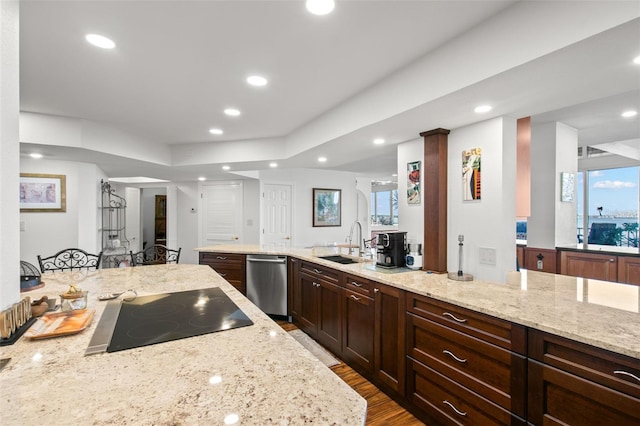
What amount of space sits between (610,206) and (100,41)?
24.5 ft

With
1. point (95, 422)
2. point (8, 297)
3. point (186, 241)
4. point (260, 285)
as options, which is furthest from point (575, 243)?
point (186, 241)

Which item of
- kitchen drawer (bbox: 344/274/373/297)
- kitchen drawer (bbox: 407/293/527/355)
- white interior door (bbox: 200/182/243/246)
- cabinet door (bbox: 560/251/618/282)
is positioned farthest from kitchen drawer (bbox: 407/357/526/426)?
white interior door (bbox: 200/182/243/246)

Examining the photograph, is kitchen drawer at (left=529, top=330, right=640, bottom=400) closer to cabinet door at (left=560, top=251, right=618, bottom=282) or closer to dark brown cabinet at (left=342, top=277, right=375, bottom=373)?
dark brown cabinet at (left=342, top=277, right=375, bottom=373)

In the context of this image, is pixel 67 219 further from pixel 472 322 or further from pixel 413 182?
pixel 472 322

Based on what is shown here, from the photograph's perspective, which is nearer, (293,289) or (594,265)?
(594,265)

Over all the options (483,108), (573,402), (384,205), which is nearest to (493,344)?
(573,402)

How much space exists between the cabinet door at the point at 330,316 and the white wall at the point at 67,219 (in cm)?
358

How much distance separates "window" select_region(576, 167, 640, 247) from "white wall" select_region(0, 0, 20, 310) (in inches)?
266

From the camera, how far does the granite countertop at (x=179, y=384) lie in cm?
75

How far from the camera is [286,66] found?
7.09 feet

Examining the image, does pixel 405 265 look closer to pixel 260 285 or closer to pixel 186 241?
Answer: pixel 260 285

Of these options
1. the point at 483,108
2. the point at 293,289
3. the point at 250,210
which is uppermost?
the point at 483,108

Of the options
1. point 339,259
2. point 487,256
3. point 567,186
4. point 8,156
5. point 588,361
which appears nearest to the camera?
point 8,156

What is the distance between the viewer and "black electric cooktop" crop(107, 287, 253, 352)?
1.23 meters
